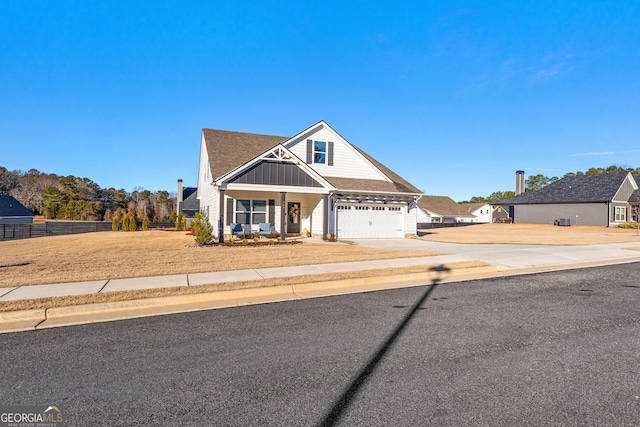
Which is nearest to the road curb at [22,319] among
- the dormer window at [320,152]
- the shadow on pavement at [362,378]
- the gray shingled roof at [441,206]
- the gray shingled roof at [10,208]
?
the shadow on pavement at [362,378]

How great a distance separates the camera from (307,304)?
7.27m

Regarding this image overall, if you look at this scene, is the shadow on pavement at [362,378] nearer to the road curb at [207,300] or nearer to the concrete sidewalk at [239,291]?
the road curb at [207,300]

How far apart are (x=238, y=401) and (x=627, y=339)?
5.54 meters

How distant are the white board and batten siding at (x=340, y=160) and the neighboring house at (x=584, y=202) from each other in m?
31.0

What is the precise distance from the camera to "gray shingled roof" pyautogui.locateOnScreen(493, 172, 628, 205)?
133 ft

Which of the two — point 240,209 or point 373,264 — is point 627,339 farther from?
point 240,209

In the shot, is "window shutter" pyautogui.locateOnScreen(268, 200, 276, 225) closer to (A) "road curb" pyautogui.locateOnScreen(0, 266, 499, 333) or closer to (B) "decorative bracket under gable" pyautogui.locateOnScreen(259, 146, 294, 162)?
(B) "decorative bracket under gable" pyautogui.locateOnScreen(259, 146, 294, 162)

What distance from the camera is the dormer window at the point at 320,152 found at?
22.7 meters

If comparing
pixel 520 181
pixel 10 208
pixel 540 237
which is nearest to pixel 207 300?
pixel 540 237

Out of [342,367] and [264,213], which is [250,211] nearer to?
[264,213]

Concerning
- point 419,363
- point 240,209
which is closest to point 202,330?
point 419,363

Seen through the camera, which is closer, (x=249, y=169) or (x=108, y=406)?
(x=108, y=406)

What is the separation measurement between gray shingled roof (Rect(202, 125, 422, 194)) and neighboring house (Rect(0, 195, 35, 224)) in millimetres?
31560

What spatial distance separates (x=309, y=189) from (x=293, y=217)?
4576 millimetres
